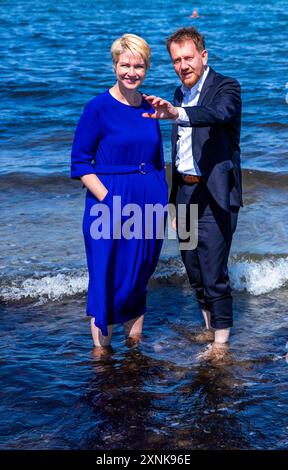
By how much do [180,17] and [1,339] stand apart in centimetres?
2175

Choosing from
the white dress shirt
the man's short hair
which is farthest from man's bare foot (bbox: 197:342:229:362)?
the man's short hair

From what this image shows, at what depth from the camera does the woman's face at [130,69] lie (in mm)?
4371

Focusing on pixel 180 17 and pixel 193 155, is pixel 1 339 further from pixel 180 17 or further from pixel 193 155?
pixel 180 17

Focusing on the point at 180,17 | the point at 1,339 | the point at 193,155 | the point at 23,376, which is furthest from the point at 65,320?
the point at 180,17

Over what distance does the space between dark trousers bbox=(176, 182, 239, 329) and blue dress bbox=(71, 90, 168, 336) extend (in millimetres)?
188

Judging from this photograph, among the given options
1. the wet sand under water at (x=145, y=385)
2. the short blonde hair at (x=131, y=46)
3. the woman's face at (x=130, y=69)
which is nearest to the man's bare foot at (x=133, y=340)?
the wet sand under water at (x=145, y=385)

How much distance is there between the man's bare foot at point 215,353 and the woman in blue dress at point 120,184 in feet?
1.94

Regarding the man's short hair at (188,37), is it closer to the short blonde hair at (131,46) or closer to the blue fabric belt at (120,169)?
the short blonde hair at (131,46)

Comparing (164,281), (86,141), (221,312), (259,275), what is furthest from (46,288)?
(86,141)

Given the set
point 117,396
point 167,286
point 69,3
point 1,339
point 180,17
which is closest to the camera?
point 117,396

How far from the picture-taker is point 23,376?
4.78 metres

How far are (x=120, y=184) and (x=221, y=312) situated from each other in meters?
1.04

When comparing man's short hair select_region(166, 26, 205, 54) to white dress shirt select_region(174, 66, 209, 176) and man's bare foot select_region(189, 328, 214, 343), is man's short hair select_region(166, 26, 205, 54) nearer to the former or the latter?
white dress shirt select_region(174, 66, 209, 176)
